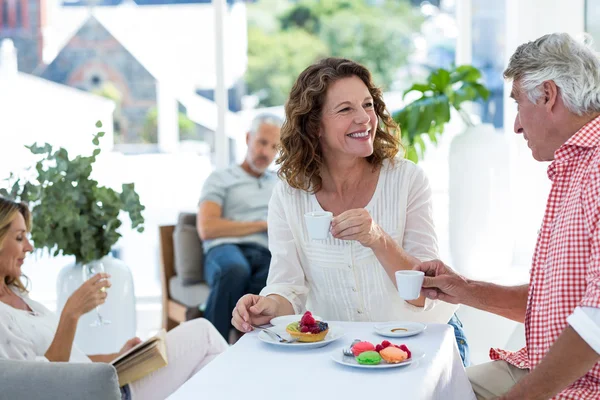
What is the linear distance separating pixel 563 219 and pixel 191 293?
3.07m

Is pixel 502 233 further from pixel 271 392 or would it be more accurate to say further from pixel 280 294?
pixel 271 392

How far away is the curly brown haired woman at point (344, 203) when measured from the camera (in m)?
2.41

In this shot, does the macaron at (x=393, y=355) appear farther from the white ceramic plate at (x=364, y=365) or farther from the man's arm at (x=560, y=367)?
the man's arm at (x=560, y=367)

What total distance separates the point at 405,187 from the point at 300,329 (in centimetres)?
69

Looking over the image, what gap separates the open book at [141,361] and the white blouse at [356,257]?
0.44 m

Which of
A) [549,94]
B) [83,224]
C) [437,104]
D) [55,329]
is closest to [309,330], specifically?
[549,94]

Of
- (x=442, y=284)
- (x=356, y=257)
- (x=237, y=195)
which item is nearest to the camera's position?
(x=442, y=284)

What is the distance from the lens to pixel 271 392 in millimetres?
1633

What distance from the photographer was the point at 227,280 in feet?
14.2

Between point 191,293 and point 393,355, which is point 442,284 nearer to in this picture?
point 393,355

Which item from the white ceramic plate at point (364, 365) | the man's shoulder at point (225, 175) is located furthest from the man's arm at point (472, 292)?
the man's shoulder at point (225, 175)

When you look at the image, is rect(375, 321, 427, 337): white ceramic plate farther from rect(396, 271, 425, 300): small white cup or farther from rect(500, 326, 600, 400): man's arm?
rect(500, 326, 600, 400): man's arm

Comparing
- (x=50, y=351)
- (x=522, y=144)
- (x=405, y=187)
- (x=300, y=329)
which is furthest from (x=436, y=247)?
(x=522, y=144)

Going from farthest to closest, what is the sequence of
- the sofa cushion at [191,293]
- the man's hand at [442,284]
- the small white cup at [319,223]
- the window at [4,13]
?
the window at [4,13] → the sofa cushion at [191,293] → the man's hand at [442,284] → the small white cup at [319,223]
